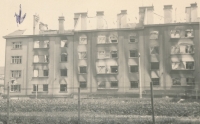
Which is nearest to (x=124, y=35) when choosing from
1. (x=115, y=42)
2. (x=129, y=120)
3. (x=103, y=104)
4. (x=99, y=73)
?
(x=115, y=42)

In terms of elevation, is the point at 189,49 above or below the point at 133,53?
above

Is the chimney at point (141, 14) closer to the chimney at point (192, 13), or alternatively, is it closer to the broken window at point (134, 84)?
the chimney at point (192, 13)

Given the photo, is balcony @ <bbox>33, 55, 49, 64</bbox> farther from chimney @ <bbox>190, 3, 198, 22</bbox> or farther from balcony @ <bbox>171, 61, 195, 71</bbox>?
chimney @ <bbox>190, 3, 198, 22</bbox>

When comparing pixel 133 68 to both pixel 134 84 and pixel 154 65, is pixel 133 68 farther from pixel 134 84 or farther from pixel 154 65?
pixel 154 65

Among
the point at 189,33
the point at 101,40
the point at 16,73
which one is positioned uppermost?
the point at 189,33

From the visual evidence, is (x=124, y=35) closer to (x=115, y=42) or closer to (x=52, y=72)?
(x=115, y=42)

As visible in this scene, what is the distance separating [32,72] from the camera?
42375 millimetres

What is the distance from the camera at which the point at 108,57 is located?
40.0 meters

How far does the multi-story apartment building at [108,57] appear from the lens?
3709cm

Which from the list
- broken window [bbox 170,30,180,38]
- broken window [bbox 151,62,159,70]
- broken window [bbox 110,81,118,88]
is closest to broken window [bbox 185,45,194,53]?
broken window [bbox 170,30,180,38]

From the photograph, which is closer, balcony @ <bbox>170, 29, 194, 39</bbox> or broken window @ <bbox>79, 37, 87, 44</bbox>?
balcony @ <bbox>170, 29, 194, 39</bbox>

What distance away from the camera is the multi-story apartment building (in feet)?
122

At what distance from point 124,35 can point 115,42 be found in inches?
73.6

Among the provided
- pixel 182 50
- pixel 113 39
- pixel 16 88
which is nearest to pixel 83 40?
pixel 113 39
